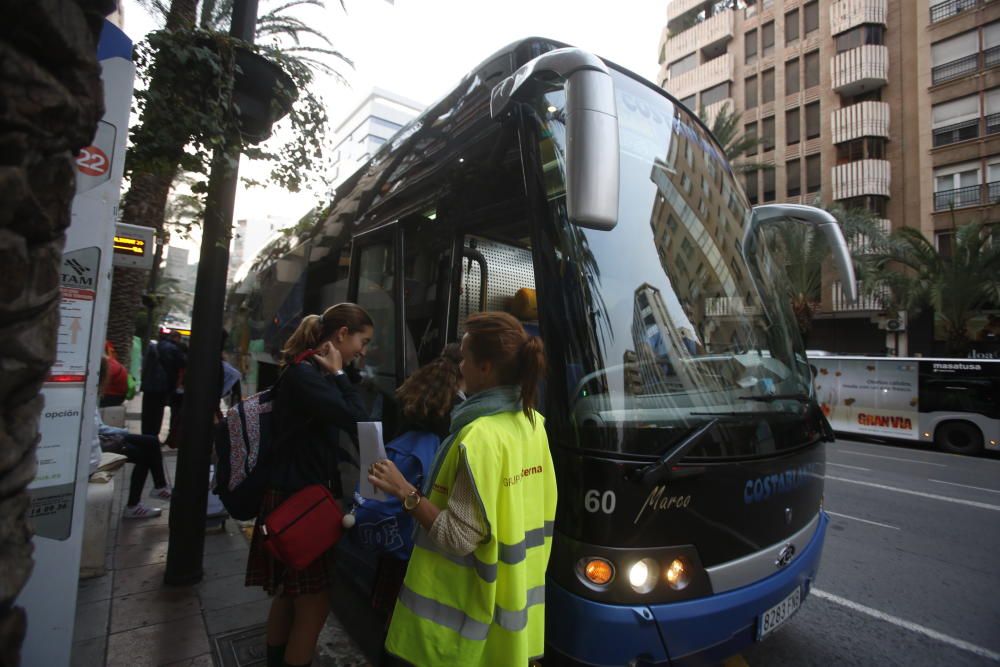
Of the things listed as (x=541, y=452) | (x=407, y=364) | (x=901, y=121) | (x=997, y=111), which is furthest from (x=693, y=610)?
(x=901, y=121)

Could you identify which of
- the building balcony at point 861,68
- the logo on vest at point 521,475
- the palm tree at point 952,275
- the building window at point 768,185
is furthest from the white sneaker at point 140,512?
the building balcony at point 861,68

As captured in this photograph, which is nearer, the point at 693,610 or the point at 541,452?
the point at 541,452

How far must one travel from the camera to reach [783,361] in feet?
9.80

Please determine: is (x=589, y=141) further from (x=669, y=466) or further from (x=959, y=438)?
(x=959, y=438)

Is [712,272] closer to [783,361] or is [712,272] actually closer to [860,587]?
[783,361]

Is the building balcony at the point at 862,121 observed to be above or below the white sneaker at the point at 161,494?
above

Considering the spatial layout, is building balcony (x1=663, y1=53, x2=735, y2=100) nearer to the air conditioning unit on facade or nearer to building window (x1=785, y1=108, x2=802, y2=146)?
building window (x1=785, y1=108, x2=802, y2=146)

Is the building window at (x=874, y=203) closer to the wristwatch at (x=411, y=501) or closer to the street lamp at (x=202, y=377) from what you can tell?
the street lamp at (x=202, y=377)

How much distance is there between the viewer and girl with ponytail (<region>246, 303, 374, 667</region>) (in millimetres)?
2275

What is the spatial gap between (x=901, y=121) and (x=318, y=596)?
31.6m

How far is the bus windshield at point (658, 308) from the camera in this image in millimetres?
2297

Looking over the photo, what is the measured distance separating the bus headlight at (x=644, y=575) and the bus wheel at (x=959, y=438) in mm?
15072

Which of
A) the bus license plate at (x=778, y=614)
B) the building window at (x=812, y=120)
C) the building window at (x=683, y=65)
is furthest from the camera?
the building window at (x=683, y=65)

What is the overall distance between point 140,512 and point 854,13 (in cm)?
3306
